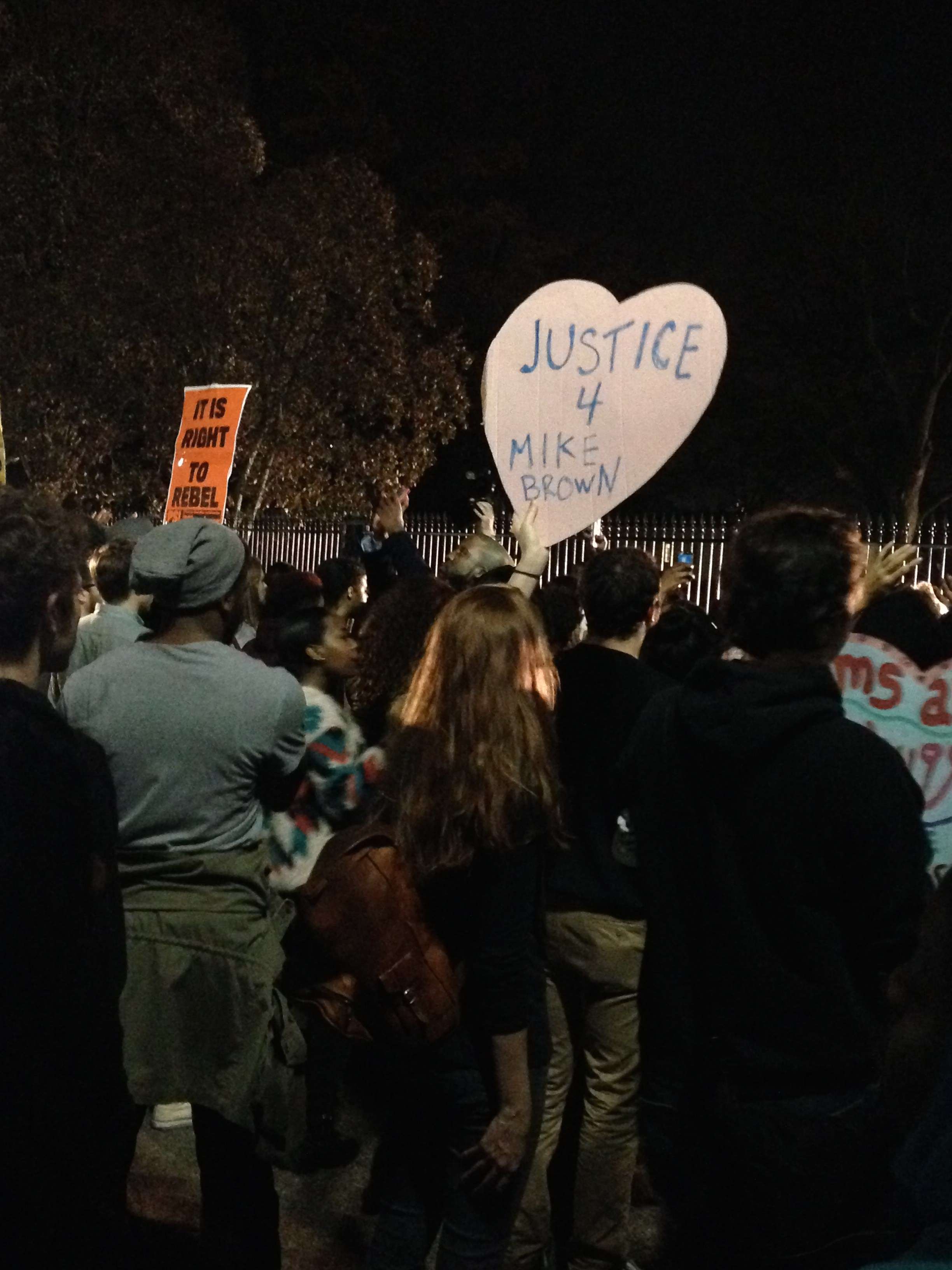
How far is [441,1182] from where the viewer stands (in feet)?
10.1

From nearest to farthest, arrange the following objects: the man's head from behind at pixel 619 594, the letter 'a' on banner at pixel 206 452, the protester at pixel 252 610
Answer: the man's head from behind at pixel 619 594
the protester at pixel 252 610
the letter 'a' on banner at pixel 206 452

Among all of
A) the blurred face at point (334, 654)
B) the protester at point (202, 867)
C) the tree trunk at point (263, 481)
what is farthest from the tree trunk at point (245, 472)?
the protester at point (202, 867)

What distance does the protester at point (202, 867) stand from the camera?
3.47m

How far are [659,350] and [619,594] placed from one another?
1.16 m

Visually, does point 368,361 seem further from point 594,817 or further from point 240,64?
point 594,817

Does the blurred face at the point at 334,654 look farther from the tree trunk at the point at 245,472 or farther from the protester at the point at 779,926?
the tree trunk at the point at 245,472

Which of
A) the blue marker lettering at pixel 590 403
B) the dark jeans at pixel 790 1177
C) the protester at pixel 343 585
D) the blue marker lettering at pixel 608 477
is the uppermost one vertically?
the blue marker lettering at pixel 590 403

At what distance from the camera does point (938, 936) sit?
75.3 inches

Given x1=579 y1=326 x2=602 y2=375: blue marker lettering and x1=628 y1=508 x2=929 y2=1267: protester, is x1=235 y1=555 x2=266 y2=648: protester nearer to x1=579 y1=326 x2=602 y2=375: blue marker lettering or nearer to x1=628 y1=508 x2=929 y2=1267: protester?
x1=579 y1=326 x2=602 y2=375: blue marker lettering

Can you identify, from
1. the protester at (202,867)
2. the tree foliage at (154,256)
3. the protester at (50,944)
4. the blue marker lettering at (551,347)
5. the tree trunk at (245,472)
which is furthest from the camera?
the tree trunk at (245,472)

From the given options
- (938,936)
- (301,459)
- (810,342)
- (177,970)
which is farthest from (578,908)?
(810,342)

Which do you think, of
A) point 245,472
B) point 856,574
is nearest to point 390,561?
point 856,574

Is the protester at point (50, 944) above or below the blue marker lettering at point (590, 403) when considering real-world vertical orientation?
below

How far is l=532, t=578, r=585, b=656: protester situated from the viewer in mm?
5254
